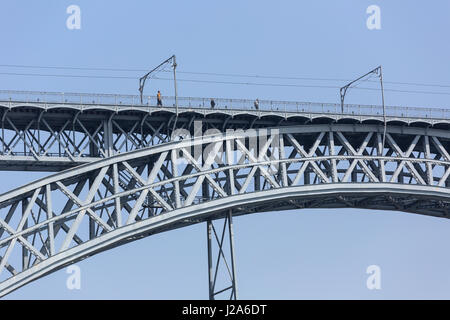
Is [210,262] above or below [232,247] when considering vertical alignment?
below

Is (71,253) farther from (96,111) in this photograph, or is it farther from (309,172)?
(309,172)

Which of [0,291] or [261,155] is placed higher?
[261,155]

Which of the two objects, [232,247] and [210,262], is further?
[210,262]

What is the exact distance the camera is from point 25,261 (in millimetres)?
73562

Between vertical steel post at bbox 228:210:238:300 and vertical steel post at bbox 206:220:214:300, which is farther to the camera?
vertical steel post at bbox 206:220:214:300

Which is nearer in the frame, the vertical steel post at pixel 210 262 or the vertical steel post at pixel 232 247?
the vertical steel post at pixel 232 247

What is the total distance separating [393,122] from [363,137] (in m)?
1.97

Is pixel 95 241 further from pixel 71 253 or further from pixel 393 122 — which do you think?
pixel 393 122

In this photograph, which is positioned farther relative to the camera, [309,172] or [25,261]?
[309,172]

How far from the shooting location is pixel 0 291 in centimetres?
7219

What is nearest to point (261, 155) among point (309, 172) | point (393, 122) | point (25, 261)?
point (309, 172)

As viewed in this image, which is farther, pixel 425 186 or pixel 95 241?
pixel 425 186

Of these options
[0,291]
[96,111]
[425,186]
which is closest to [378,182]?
[425,186]

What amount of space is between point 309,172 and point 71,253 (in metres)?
16.1
